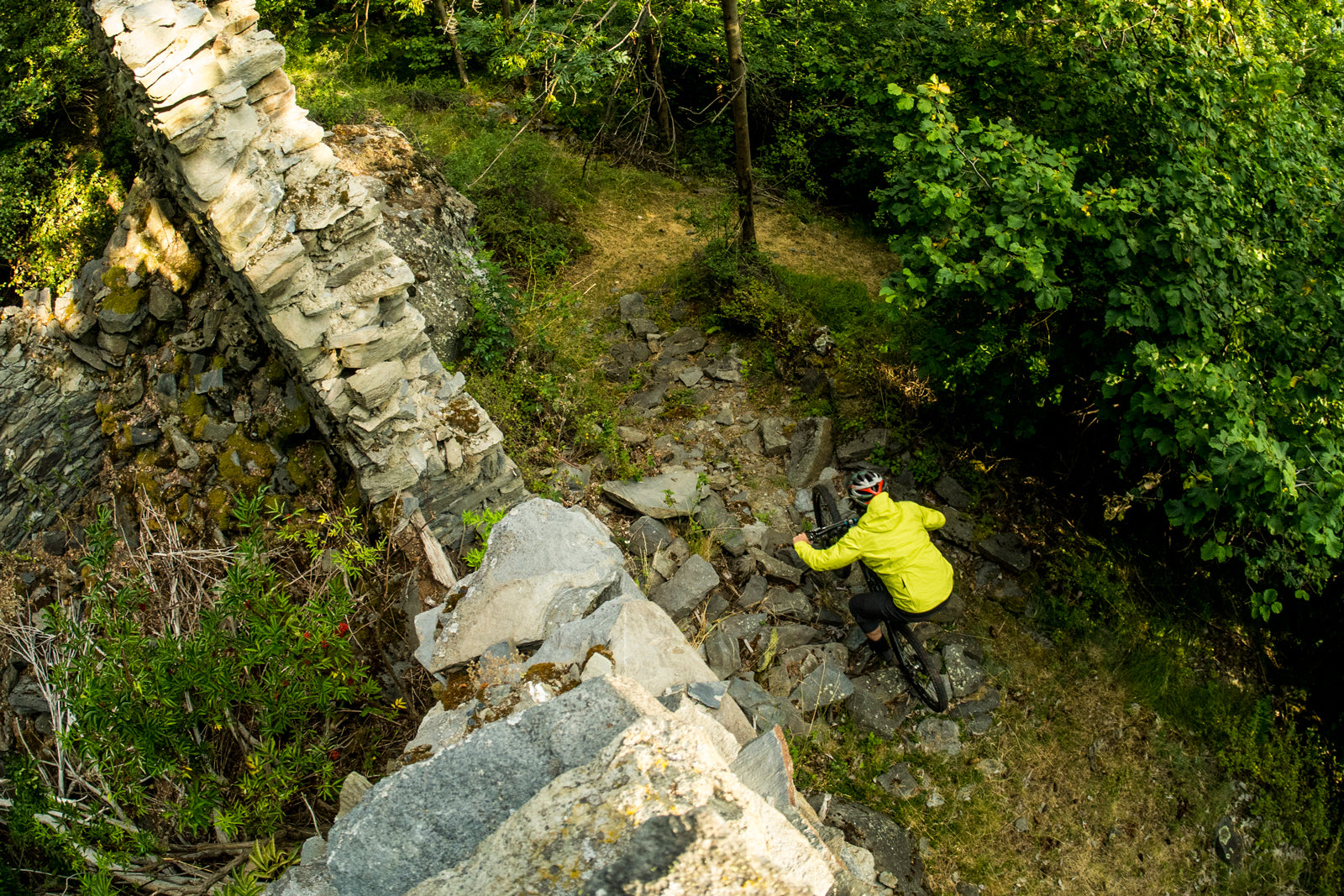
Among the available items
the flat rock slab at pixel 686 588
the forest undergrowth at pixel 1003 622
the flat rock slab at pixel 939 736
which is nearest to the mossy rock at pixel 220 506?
the forest undergrowth at pixel 1003 622

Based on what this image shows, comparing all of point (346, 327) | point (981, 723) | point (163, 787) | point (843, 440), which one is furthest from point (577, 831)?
point (843, 440)

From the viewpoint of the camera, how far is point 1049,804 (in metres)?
5.07

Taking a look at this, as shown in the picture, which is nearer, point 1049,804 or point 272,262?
point 272,262

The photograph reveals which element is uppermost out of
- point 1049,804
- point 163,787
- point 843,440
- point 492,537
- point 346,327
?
point 346,327

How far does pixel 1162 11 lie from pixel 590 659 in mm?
5561

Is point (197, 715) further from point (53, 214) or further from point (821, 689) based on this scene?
point (53, 214)

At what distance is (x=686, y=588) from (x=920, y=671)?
1.83 metres

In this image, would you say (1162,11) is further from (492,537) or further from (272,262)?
(272,262)

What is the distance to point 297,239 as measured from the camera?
454cm

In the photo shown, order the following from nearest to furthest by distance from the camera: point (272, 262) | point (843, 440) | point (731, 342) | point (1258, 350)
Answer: point (272, 262) → point (1258, 350) → point (843, 440) → point (731, 342)

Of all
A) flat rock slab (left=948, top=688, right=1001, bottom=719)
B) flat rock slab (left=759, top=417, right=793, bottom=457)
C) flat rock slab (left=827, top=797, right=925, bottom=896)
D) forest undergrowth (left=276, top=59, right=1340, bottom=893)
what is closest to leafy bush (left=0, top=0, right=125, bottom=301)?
forest undergrowth (left=276, top=59, right=1340, bottom=893)

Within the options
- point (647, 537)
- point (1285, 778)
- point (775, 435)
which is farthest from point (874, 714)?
point (1285, 778)

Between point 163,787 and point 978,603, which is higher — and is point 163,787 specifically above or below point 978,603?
above

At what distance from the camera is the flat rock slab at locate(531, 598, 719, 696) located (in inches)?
137
